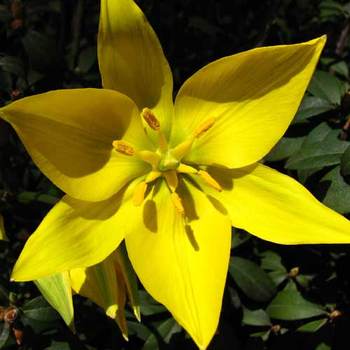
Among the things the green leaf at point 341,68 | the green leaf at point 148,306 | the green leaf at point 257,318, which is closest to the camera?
the green leaf at point 148,306

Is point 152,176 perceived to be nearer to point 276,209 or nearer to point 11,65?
point 276,209

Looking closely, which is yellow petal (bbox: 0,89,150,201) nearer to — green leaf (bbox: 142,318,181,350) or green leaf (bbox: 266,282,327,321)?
green leaf (bbox: 142,318,181,350)

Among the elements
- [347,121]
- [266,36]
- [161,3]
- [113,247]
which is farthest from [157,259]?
[161,3]

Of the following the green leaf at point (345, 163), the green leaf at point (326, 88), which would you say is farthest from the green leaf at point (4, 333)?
the green leaf at point (326, 88)

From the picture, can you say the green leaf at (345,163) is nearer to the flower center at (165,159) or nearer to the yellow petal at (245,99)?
the yellow petal at (245,99)

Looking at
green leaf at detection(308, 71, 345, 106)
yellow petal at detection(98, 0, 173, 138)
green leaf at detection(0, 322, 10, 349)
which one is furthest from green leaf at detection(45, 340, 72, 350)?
green leaf at detection(308, 71, 345, 106)

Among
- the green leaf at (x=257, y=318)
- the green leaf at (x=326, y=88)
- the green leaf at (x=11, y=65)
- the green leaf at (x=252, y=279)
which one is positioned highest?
the green leaf at (x=11, y=65)

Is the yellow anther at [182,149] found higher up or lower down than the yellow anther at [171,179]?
higher up

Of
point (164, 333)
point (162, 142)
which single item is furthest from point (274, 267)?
point (162, 142)
